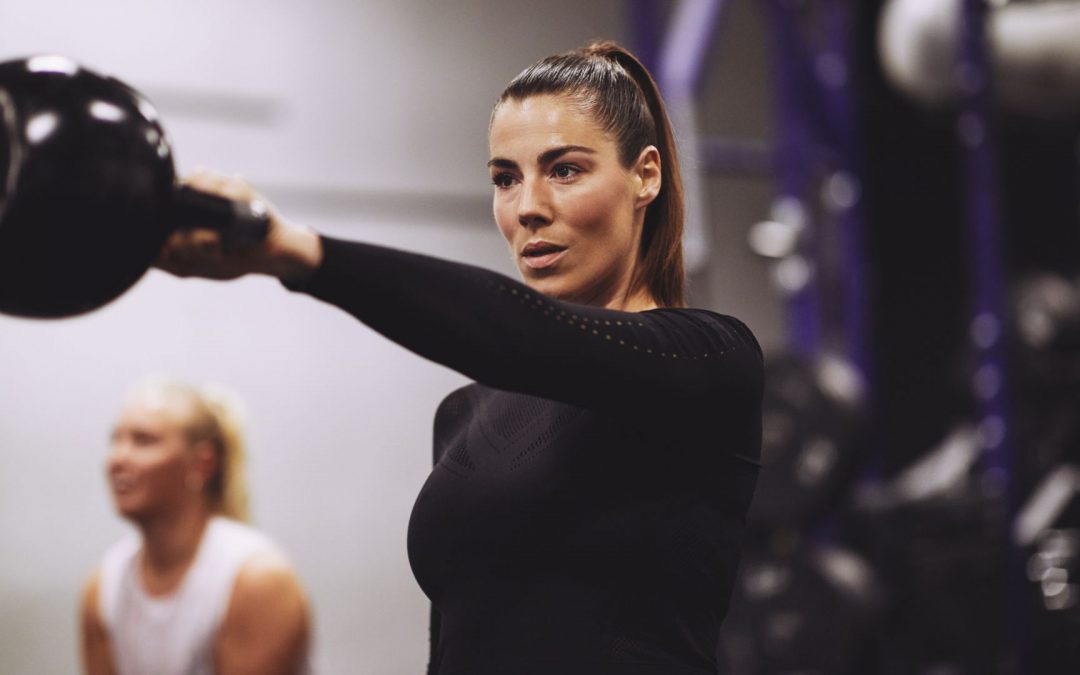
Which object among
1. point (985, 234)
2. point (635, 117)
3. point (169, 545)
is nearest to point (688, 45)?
point (985, 234)

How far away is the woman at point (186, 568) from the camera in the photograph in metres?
2.41

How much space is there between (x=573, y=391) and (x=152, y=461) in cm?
201

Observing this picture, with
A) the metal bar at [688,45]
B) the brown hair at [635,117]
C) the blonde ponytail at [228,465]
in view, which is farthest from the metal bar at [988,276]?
the brown hair at [635,117]

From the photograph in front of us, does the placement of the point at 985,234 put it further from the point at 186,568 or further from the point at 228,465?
the point at 186,568

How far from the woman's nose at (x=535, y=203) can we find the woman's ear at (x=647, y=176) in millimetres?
114

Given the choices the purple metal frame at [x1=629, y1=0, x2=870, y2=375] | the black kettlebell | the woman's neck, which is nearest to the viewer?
the black kettlebell

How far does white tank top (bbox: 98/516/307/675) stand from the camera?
2.41m

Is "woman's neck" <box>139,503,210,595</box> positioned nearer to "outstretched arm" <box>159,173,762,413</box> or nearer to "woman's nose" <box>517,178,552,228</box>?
"woman's nose" <box>517,178,552,228</box>

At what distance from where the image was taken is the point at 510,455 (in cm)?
110

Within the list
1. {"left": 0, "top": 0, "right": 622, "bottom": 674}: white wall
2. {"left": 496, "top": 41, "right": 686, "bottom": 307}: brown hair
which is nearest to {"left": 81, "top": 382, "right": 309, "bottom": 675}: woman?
{"left": 0, "top": 0, "right": 622, "bottom": 674}: white wall

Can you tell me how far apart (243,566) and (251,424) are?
68.4 inches

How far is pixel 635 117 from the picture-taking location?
1190 millimetres

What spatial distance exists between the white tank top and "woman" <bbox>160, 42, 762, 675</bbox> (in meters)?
1.34

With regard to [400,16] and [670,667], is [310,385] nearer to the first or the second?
[400,16]
